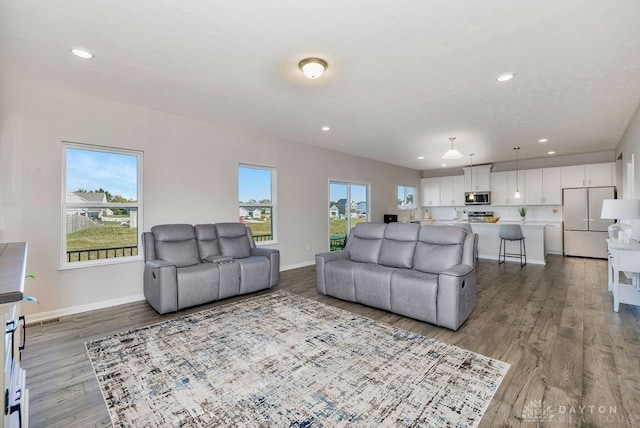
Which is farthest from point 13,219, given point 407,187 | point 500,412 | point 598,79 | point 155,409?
point 407,187

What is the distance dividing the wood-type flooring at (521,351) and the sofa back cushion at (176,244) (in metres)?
0.68

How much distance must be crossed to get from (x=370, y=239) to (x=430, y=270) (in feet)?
3.36

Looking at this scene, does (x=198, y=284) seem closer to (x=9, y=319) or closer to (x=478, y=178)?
(x=9, y=319)

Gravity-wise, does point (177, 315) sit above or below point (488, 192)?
below

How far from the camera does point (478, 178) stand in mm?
8641

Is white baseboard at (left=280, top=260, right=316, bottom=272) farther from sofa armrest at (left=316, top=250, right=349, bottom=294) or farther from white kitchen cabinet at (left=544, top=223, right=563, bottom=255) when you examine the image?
white kitchen cabinet at (left=544, top=223, right=563, bottom=255)

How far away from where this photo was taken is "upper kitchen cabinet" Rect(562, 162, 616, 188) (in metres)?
6.73

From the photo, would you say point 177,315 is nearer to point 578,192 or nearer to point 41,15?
point 41,15

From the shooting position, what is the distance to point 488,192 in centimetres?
844

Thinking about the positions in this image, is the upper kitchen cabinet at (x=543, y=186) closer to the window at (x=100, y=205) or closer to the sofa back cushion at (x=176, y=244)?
the sofa back cushion at (x=176, y=244)

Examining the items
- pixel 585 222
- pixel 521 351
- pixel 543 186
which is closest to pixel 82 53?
pixel 521 351

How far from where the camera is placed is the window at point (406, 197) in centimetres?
927

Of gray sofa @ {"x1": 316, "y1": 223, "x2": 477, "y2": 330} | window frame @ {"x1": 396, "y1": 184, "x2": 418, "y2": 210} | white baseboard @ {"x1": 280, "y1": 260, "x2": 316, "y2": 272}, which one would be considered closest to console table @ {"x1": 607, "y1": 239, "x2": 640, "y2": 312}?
gray sofa @ {"x1": 316, "y1": 223, "x2": 477, "y2": 330}

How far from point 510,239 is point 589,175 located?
299cm
